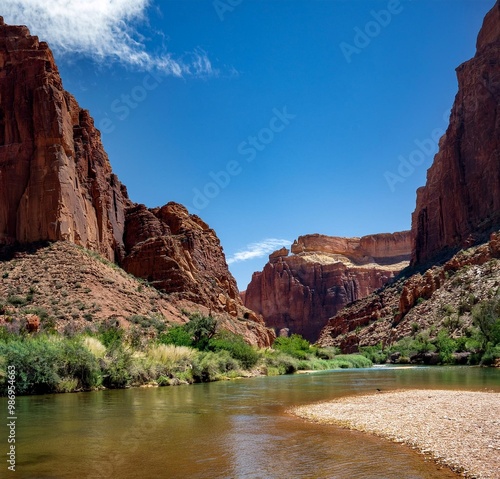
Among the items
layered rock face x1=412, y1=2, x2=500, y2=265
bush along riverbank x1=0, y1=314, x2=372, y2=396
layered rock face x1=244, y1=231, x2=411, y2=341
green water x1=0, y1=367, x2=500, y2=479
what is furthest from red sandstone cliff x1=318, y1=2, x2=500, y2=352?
green water x1=0, y1=367, x2=500, y2=479

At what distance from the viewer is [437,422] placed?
1031cm

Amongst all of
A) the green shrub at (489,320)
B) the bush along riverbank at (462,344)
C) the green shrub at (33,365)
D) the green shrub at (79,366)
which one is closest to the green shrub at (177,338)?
the green shrub at (79,366)

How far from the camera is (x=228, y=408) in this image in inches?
598

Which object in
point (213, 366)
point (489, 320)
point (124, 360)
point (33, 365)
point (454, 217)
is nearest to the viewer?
point (33, 365)

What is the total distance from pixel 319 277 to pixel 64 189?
9812 centimetres

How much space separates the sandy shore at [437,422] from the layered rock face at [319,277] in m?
114

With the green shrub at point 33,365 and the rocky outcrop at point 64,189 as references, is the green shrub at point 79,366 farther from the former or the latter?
the rocky outcrop at point 64,189

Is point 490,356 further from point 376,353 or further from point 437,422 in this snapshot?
point 437,422

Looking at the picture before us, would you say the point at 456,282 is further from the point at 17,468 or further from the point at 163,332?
the point at 17,468

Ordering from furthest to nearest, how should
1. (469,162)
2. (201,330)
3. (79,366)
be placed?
(469,162) → (201,330) → (79,366)

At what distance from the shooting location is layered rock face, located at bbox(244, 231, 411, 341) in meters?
132

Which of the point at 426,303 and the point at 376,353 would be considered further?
the point at 426,303

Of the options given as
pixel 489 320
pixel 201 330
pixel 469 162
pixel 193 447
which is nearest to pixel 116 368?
pixel 193 447

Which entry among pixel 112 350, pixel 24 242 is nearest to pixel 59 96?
pixel 24 242
